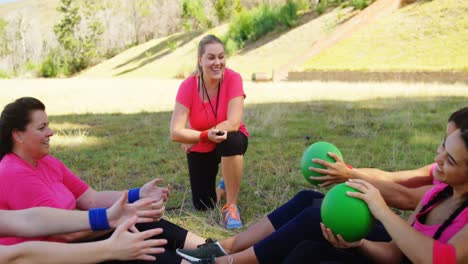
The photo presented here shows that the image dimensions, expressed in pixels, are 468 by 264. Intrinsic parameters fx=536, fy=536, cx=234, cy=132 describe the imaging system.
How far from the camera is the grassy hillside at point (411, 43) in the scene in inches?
677

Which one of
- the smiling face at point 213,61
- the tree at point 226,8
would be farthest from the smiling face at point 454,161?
the tree at point 226,8

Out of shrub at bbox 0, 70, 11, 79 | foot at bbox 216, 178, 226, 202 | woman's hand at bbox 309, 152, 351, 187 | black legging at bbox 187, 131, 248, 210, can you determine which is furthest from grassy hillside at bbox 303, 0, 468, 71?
shrub at bbox 0, 70, 11, 79

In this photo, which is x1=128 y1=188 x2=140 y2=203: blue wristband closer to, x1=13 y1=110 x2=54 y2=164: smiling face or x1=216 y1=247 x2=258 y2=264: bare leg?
x1=13 y1=110 x2=54 y2=164: smiling face

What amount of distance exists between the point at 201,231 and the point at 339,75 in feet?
47.7

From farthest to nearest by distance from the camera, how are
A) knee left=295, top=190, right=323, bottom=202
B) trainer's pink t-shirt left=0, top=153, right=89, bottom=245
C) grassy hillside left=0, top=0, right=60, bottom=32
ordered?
grassy hillside left=0, top=0, right=60, bottom=32 → knee left=295, top=190, right=323, bottom=202 → trainer's pink t-shirt left=0, top=153, right=89, bottom=245

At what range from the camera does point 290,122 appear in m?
8.59

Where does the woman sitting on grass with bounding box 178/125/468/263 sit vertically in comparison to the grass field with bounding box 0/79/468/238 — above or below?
above

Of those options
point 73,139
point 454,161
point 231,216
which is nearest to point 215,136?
point 231,216

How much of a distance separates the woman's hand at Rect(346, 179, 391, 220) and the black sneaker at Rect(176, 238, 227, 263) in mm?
955

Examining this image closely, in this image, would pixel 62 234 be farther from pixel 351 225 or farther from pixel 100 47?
pixel 100 47

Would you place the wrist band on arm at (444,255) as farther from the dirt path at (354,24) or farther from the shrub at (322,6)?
the shrub at (322,6)

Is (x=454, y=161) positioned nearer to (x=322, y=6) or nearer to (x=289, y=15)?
(x=322, y=6)

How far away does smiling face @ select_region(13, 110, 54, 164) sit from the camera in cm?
301

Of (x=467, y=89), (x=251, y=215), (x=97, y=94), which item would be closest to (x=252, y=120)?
(x=251, y=215)
